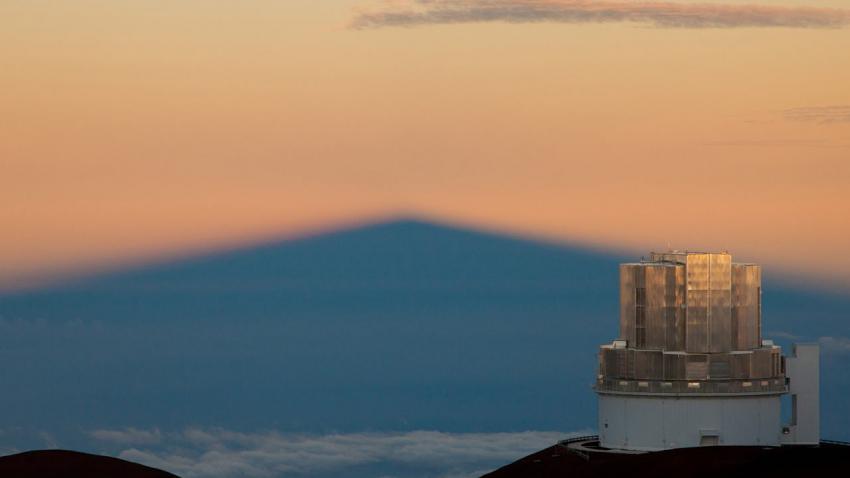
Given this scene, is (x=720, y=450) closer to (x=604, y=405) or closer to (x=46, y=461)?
(x=604, y=405)

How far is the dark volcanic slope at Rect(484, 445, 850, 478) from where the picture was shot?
91.5m

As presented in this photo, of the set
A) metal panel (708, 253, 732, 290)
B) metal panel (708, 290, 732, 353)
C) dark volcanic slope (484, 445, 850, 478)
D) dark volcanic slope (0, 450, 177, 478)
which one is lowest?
dark volcanic slope (0, 450, 177, 478)

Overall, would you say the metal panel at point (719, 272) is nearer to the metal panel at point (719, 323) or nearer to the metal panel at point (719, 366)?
the metal panel at point (719, 323)

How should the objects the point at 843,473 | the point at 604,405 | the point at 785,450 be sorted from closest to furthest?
the point at 843,473
the point at 785,450
the point at 604,405

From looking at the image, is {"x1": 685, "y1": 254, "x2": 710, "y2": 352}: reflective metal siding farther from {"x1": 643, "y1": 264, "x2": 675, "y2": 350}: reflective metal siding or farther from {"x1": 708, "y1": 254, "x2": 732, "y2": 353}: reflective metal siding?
{"x1": 643, "y1": 264, "x2": 675, "y2": 350}: reflective metal siding

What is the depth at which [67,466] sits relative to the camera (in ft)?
348

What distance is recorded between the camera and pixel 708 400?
9994 centimetres

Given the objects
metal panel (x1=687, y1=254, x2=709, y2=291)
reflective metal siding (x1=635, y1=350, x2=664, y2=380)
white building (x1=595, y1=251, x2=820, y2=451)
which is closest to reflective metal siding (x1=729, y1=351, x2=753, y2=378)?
white building (x1=595, y1=251, x2=820, y2=451)

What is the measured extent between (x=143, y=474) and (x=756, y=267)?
3221 cm

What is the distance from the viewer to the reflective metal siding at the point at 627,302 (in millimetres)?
102875

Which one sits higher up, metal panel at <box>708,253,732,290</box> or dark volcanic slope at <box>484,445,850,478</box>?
metal panel at <box>708,253,732,290</box>

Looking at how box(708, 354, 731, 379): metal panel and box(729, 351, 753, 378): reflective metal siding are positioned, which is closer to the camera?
box(708, 354, 731, 379): metal panel

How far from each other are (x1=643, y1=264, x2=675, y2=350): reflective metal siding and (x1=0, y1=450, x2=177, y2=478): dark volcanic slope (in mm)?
25429

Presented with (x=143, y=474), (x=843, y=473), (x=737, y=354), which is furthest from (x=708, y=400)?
(x=143, y=474)
